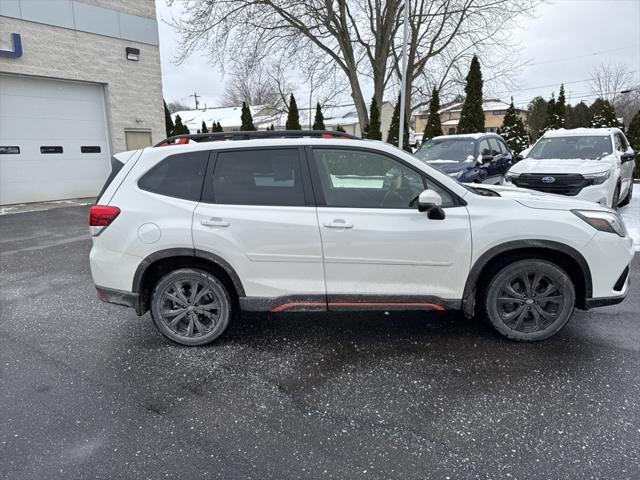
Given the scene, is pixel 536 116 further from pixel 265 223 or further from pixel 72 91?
pixel 265 223

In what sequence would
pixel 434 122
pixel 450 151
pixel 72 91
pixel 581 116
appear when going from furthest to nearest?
pixel 581 116, pixel 434 122, pixel 72 91, pixel 450 151

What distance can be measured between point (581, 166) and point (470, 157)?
89.0 inches

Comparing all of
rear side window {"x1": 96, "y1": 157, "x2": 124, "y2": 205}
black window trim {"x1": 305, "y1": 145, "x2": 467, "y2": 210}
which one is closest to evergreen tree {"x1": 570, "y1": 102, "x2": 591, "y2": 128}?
black window trim {"x1": 305, "y1": 145, "x2": 467, "y2": 210}

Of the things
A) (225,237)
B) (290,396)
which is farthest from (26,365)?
(290,396)

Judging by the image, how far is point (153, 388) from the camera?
313 cm

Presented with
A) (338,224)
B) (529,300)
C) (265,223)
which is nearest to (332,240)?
(338,224)

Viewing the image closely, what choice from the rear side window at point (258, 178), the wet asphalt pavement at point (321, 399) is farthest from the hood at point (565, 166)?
the rear side window at point (258, 178)

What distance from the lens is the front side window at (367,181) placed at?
11.5 ft

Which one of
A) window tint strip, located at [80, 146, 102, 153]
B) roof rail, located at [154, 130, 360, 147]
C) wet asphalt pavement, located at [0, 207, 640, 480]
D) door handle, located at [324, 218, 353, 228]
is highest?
window tint strip, located at [80, 146, 102, 153]

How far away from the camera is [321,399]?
295 cm

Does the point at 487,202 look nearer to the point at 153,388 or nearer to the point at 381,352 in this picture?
the point at 381,352

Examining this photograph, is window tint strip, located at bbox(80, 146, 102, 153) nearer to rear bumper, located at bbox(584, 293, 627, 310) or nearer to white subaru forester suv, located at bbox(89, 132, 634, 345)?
white subaru forester suv, located at bbox(89, 132, 634, 345)

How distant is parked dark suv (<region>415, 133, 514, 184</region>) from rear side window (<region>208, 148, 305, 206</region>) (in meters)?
5.79

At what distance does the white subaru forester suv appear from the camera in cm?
341
